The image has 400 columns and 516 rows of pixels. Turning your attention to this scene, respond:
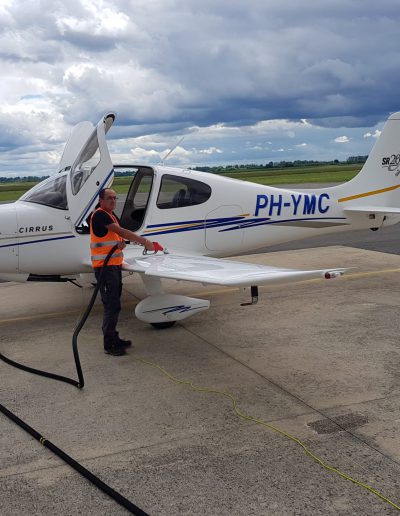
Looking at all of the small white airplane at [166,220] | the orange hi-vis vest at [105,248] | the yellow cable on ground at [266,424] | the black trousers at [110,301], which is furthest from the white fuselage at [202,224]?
the yellow cable on ground at [266,424]

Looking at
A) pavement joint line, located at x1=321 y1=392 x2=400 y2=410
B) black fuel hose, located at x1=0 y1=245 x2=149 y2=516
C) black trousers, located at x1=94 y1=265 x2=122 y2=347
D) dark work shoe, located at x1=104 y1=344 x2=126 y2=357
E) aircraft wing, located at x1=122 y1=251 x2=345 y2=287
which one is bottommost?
pavement joint line, located at x1=321 y1=392 x2=400 y2=410

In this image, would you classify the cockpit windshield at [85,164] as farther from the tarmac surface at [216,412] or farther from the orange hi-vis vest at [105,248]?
the tarmac surface at [216,412]

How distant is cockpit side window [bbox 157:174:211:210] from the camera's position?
764cm

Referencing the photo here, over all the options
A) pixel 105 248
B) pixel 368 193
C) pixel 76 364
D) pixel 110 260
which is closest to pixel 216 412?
pixel 76 364

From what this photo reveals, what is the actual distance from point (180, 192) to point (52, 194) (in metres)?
1.78

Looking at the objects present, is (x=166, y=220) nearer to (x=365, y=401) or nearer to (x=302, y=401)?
(x=302, y=401)

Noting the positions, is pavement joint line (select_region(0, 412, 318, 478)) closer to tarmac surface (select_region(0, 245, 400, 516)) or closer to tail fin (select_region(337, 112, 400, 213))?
tarmac surface (select_region(0, 245, 400, 516))

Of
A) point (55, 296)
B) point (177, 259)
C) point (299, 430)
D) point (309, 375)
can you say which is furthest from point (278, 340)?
point (55, 296)

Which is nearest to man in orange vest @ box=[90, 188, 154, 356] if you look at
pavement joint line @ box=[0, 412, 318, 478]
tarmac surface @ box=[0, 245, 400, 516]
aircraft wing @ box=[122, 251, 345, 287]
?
tarmac surface @ box=[0, 245, 400, 516]

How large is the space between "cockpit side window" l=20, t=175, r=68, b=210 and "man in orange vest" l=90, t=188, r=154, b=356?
1.26 m

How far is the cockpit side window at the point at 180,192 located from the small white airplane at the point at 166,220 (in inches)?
0.6

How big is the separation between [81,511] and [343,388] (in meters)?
2.66

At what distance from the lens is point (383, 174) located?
31.9 feet

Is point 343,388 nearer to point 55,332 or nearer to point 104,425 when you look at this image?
point 104,425
